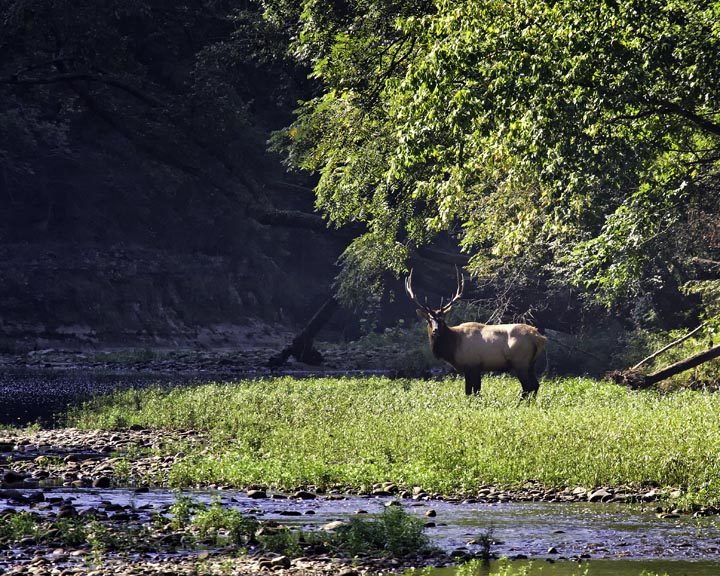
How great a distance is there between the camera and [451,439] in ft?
47.8

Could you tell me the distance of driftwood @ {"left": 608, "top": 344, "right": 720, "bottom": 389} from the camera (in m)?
21.8

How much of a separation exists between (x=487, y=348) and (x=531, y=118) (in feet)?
27.9

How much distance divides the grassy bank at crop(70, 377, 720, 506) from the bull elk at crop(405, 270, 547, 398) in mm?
691

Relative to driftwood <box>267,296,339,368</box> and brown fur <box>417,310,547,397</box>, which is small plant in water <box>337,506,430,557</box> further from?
driftwood <box>267,296,339,368</box>

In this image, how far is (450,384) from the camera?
83.6 feet

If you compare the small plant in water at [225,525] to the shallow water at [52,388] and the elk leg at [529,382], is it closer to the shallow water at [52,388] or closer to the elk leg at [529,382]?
the shallow water at [52,388]

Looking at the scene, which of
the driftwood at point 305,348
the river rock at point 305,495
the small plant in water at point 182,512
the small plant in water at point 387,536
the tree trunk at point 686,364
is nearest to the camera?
the small plant in water at point 387,536

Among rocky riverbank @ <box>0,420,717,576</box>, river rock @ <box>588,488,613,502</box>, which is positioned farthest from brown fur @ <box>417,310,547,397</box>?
river rock @ <box>588,488,613,502</box>

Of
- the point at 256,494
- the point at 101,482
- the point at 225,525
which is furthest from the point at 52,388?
the point at 225,525

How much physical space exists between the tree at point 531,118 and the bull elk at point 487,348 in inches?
83.2

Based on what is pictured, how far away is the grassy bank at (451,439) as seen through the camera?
12.5m

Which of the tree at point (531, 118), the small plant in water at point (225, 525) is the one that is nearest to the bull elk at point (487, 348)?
the tree at point (531, 118)

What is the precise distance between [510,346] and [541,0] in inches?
365

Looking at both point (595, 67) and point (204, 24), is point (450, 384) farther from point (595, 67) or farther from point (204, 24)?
point (204, 24)
